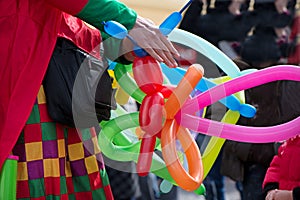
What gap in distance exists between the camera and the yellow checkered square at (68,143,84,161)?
1.63m

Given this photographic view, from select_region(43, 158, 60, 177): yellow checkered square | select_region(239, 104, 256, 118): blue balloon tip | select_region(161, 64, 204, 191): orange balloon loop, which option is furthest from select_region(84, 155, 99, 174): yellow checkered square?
select_region(239, 104, 256, 118): blue balloon tip

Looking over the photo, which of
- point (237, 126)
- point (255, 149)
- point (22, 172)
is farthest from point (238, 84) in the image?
point (255, 149)

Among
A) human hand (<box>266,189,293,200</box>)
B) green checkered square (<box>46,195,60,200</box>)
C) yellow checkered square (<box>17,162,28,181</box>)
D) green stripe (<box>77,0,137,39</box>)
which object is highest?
green stripe (<box>77,0,137,39</box>)

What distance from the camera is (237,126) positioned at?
1.66 meters

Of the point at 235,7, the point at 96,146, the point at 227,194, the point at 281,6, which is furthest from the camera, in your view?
the point at 227,194

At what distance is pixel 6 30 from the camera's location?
4.99 ft

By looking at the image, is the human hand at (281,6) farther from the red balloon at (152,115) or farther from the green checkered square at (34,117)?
the green checkered square at (34,117)

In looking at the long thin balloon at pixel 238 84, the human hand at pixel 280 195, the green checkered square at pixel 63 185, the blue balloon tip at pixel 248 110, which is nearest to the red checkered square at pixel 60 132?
the green checkered square at pixel 63 185

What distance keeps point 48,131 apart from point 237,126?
49cm

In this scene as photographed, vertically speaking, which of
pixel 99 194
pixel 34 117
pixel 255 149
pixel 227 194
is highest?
pixel 34 117

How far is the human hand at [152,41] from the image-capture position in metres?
1.55

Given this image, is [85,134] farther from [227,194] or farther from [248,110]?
[227,194]

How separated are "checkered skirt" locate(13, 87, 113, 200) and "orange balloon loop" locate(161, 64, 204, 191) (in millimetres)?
234

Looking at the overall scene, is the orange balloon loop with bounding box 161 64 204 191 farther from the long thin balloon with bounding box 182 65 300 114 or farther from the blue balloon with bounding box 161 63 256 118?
the blue balloon with bounding box 161 63 256 118
